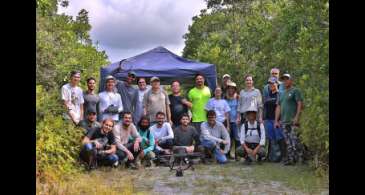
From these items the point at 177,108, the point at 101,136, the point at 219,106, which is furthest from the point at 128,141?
the point at 219,106

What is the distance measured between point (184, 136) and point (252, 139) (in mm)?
1189

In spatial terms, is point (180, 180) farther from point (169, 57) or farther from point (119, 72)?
point (169, 57)

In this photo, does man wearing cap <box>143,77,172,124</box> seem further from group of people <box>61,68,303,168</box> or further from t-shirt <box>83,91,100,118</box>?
t-shirt <box>83,91,100,118</box>

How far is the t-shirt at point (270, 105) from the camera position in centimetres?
957

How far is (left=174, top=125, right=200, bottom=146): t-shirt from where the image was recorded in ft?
31.8

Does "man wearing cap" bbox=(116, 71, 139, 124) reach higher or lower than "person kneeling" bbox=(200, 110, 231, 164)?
higher

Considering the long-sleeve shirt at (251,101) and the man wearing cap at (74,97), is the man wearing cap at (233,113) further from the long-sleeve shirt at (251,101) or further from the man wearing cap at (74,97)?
the man wearing cap at (74,97)

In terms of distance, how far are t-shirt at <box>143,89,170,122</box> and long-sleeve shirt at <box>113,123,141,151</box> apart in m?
0.80

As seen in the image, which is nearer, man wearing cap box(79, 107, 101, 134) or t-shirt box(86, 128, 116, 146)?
t-shirt box(86, 128, 116, 146)

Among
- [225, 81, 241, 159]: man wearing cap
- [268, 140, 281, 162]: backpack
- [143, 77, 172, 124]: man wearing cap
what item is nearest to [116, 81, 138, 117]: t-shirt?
[143, 77, 172, 124]: man wearing cap

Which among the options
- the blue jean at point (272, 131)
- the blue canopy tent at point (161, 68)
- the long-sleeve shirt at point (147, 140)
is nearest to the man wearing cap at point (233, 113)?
the blue jean at point (272, 131)

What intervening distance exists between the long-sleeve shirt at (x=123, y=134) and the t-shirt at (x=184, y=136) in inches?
33.5

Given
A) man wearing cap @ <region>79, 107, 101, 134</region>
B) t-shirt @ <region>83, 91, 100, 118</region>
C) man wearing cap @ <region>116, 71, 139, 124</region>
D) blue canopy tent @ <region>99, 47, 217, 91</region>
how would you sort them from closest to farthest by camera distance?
1. man wearing cap @ <region>79, 107, 101, 134</region>
2. t-shirt @ <region>83, 91, 100, 118</region>
3. man wearing cap @ <region>116, 71, 139, 124</region>
4. blue canopy tent @ <region>99, 47, 217, 91</region>
